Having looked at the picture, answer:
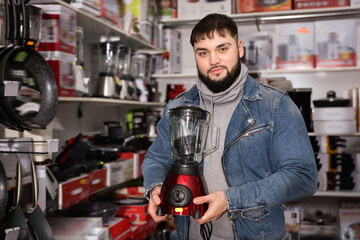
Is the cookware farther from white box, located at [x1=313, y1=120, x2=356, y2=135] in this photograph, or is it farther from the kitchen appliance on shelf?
the kitchen appliance on shelf

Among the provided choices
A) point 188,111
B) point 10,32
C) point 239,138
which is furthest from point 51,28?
point 239,138

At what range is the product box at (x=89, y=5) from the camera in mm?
2184

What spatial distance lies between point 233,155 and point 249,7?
236 centimetres

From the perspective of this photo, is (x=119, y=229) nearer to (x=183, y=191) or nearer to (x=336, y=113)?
(x=183, y=191)

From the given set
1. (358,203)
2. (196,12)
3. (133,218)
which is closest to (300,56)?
(196,12)

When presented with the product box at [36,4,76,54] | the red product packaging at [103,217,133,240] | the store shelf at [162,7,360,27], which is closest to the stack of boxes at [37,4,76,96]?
the product box at [36,4,76,54]

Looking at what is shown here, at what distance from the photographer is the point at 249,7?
11.6 ft

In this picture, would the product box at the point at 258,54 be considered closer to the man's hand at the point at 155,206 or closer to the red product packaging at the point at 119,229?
the red product packaging at the point at 119,229

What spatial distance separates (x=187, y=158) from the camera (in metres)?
1.45

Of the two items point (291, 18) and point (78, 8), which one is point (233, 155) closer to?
point (78, 8)

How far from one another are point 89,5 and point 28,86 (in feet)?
2.84

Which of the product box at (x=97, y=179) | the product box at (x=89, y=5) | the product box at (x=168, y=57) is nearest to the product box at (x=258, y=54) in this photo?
the product box at (x=168, y=57)

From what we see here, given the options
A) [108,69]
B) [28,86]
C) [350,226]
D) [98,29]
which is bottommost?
[350,226]

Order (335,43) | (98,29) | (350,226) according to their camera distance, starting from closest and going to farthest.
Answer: (98,29) → (350,226) → (335,43)
